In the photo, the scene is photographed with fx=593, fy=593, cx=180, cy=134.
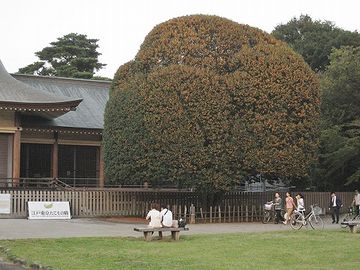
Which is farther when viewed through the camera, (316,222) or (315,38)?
(315,38)

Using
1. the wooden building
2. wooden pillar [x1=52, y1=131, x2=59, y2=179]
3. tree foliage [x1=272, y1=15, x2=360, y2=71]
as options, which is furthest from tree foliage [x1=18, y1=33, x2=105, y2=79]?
wooden pillar [x1=52, y1=131, x2=59, y2=179]

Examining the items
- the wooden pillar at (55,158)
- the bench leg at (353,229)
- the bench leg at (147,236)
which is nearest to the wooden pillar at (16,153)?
the wooden pillar at (55,158)

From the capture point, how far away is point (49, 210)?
2720 cm

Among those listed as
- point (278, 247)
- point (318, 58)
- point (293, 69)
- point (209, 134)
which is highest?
point (318, 58)

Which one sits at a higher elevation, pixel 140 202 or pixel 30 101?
pixel 30 101

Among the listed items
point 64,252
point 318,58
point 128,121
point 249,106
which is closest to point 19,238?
point 64,252

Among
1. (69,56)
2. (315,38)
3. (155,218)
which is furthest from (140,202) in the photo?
(69,56)

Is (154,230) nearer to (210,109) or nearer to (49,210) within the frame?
(210,109)

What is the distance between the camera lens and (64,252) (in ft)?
47.5

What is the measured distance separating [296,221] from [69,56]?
49.8 m

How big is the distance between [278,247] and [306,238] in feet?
9.71

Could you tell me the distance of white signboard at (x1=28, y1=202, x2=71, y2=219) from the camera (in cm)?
2675

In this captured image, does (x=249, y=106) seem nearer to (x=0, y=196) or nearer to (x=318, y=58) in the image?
(x=0, y=196)

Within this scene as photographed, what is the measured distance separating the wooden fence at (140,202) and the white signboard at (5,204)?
0.23 meters
